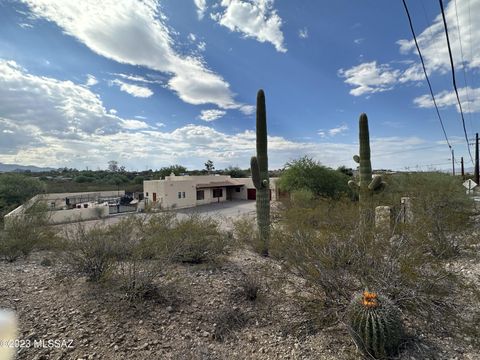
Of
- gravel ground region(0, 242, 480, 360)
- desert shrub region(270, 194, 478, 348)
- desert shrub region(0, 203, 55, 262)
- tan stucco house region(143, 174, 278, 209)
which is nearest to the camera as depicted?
gravel ground region(0, 242, 480, 360)

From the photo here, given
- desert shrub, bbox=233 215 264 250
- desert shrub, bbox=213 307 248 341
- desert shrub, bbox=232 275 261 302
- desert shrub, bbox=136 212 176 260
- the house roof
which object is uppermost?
the house roof

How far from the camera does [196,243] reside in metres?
7.55

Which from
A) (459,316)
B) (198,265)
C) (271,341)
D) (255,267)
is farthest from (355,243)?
(198,265)

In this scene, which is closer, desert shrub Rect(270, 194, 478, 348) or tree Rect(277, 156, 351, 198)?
desert shrub Rect(270, 194, 478, 348)

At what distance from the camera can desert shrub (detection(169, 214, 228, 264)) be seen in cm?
722

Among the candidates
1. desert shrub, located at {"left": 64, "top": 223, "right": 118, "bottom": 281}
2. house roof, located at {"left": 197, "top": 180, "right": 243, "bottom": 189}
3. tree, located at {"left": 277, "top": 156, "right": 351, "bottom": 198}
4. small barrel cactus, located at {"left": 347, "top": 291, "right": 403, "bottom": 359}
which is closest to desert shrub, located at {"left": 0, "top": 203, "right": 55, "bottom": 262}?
desert shrub, located at {"left": 64, "top": 223, "right": 118, "bottom": 281}

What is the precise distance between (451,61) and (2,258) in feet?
43.7

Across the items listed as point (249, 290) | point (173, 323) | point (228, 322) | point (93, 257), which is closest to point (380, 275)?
point (249, 290)

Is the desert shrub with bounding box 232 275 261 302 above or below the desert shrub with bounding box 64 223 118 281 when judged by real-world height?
below

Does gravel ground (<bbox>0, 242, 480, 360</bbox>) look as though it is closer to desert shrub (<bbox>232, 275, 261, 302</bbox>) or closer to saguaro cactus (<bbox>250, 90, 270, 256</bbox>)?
desert shrub (<bbox>232, 275, 261, 302</bbox>)

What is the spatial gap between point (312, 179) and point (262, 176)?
39.6 feet

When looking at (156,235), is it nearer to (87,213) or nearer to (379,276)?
(379,276)

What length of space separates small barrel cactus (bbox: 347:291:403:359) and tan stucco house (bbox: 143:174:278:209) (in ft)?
68.5

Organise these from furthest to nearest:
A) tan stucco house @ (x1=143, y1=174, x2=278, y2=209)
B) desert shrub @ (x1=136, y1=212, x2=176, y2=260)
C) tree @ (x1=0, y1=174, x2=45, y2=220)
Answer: tan stucco house @ (x1=143, y1=174, x2=278, y2=209) → tree @ (x1=0, y1=174, x2=45, y2=220) → desert shrub @ (x1=136, y1=212, x2=176, y2=260)
